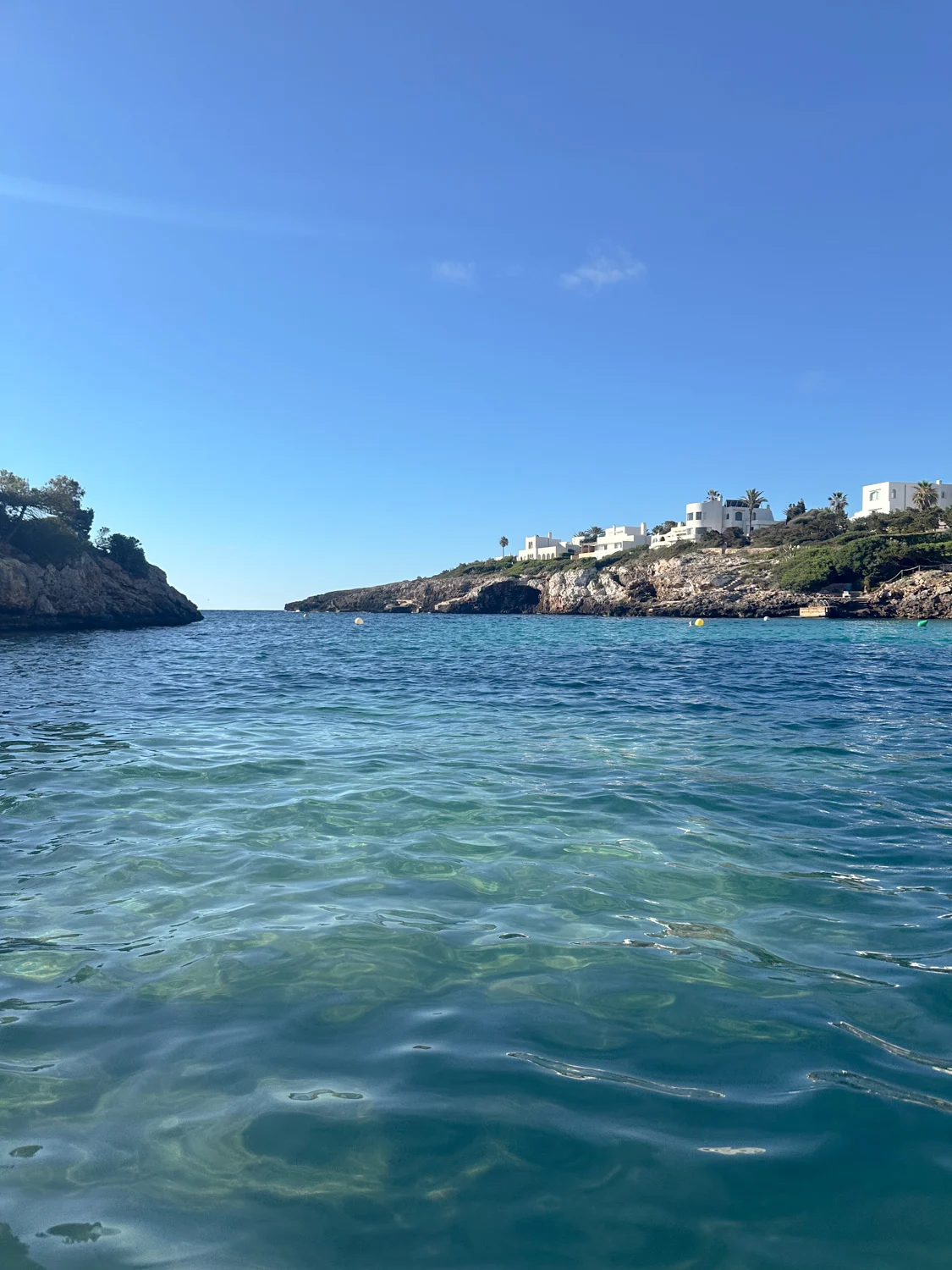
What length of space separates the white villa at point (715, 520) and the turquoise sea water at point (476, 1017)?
133557mm

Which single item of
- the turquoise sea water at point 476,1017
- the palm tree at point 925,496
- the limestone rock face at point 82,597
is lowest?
the turquoise sea water at point 476,1017

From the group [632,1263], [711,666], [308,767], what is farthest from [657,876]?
[711,666]

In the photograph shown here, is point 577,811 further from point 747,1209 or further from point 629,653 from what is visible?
point 629,653

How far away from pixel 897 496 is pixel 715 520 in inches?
1172

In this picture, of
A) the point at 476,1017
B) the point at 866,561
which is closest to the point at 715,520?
the point at 866,561

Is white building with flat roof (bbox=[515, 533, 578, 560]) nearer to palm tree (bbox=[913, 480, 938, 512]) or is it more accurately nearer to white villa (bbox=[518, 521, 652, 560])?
white villa (bbox=[518, 521, 652, 560])

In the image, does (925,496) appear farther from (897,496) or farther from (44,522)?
(44,522)

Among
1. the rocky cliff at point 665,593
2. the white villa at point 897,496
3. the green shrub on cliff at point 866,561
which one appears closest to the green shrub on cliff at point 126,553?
the rocky cliff at point 665,593

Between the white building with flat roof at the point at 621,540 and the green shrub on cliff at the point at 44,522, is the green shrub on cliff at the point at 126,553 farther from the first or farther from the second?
the white building with flat roof at the point at 621,540

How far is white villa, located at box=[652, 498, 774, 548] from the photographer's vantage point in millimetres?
138500

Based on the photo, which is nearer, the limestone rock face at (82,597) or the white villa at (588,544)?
the limestone rock face at (82,597)

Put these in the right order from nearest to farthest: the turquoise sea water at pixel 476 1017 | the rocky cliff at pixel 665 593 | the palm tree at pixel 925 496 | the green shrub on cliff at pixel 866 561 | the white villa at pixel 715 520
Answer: the turquoise sea water at pixel 476 1017 → the rocky cliff at pixel 665 593 → the green shrub on cliff at pixel 866 561 → the palm tree at pixel 925 496 → the white villa at pixel 715 520

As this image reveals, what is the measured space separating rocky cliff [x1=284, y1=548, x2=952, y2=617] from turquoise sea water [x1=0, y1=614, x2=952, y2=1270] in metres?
84.9

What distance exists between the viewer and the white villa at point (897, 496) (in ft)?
394
